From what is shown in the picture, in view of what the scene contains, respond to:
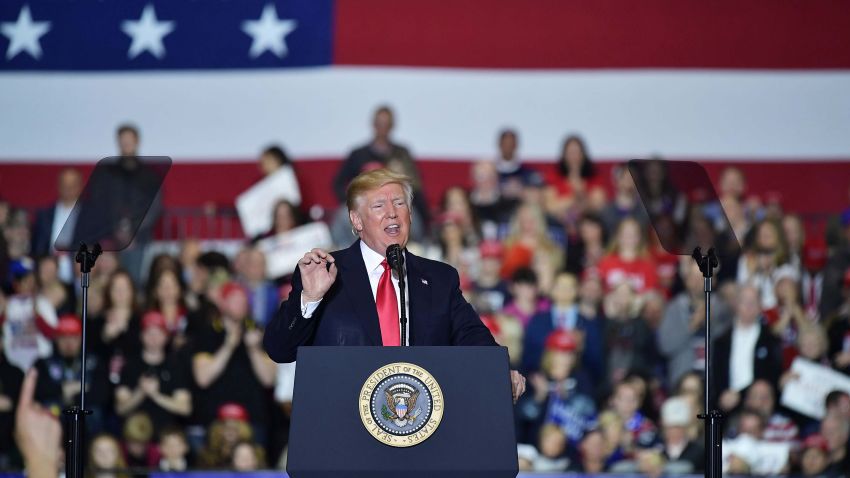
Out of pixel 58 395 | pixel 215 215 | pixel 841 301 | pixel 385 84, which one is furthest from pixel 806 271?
pixel 58 395

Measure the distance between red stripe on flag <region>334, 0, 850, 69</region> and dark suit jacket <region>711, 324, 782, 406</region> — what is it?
2383 mm

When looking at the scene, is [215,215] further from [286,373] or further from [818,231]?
[818,231]

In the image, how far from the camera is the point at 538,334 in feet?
26.0

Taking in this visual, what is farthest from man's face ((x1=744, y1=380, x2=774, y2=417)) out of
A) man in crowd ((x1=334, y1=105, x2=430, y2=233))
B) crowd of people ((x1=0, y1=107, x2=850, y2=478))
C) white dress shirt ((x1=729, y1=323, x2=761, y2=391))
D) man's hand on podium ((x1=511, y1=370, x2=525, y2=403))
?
man's hand on podium ((x1=511, y1=370, x2=525, y2=403))

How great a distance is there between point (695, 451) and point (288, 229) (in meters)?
2.82

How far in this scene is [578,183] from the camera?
884cm

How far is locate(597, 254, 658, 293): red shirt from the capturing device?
8.20 m

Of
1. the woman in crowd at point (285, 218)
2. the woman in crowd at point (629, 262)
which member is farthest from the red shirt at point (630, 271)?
the woman in crowd at point (285, 218)

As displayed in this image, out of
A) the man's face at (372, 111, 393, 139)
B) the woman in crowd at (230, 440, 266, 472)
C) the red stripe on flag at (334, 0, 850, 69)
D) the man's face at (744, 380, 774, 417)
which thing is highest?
the red stripe on flag at (334, 0, 850, 69)

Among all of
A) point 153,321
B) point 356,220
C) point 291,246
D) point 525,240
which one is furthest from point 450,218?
point 356,220

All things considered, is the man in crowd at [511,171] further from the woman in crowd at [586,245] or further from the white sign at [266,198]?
the white sign at [266,198]

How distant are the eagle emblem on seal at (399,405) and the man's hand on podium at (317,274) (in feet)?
1.55

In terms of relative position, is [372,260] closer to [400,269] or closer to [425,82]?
[400,269]

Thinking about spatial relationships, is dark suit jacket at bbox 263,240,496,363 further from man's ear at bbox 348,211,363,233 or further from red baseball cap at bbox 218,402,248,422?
red baseball cap at bbox 218,402,248,422
